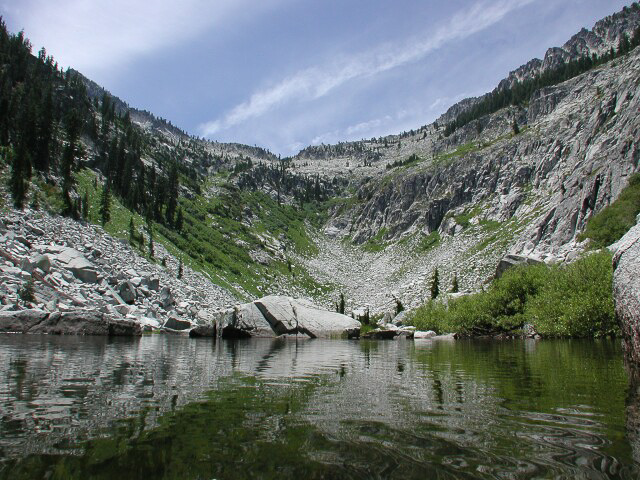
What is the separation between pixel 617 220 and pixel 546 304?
4882 centimetres

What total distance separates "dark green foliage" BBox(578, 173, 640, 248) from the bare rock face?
240 ft

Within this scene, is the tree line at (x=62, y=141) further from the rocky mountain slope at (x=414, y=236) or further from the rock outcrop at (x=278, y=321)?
the rock outcrop at (x=278, y=321)

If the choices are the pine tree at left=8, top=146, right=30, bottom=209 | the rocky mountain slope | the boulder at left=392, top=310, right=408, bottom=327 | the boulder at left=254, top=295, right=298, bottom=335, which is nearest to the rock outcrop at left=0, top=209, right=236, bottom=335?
the rocky mountain slope

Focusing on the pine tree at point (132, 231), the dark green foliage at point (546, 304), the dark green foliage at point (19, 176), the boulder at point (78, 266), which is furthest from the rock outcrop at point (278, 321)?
the pine tree at point (132, 231)

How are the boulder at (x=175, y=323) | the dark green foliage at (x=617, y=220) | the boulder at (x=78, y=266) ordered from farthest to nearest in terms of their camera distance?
1. the dark green foliage at (x=617, y=220)
2. the boulder at (x=175, y=323)
3. the boulder at (x=78, y=266)

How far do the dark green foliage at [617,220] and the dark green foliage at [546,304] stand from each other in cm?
2824

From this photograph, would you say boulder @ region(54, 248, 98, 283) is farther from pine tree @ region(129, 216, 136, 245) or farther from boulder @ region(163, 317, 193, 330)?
pine tree @ region(129, 216, 136, 245)

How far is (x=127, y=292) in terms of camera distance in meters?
64.4

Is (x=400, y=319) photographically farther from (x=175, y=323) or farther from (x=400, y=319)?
(x=175, y=323)

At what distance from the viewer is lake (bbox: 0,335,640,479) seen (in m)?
4.88

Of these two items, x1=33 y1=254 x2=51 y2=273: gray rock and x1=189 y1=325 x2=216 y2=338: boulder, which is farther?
x1=189 y1=325 x2=216 y2=338: boulder

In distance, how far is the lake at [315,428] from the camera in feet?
16.0

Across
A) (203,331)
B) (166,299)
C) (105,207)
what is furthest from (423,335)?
(105,207)

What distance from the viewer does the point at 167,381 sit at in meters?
13.4
